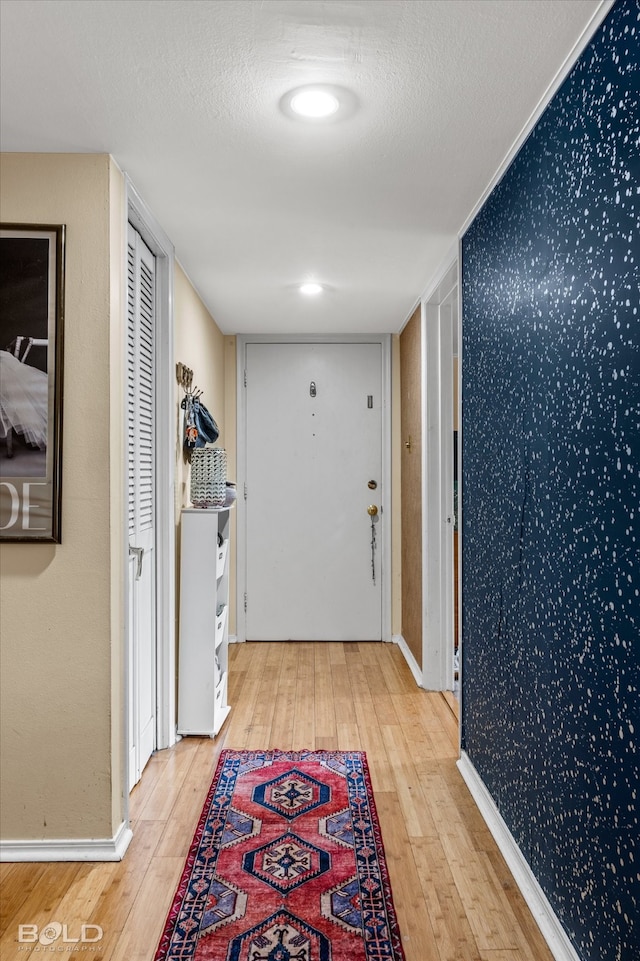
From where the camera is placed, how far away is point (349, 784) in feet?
9.22

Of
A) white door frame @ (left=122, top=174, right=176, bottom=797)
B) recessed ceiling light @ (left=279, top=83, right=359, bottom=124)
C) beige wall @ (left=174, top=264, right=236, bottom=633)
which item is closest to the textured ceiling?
recessed ceiling light @ (left=279, top=83, right=359, bottom=124)

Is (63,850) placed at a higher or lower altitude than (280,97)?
lower

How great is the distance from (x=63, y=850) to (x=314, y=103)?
242 cm

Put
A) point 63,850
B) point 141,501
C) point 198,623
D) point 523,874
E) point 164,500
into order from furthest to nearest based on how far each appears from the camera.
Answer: point 198,623 → point 164,500 → point 141,501 → point 63,850 → point 523,874

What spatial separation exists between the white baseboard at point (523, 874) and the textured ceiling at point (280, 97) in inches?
88.1

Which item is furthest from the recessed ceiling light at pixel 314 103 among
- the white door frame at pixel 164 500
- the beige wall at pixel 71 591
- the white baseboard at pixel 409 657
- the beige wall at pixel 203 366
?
the white baseboard at pixel 409 657

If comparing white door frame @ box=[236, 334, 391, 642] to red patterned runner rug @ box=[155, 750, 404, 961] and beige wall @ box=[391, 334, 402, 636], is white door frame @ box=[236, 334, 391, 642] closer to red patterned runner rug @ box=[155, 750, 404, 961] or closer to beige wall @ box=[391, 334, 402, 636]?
beige wall @ box=[391, 334, 402, 636]

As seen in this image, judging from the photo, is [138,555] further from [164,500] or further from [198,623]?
[198,623]

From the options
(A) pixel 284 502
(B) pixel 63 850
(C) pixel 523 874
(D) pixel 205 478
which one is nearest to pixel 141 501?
(D) pixel 205 478

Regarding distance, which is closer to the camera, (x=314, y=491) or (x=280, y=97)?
(x=280, y=97)

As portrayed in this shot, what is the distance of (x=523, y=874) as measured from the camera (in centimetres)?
209

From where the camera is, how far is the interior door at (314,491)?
518 cm

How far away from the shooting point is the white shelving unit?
327 cm

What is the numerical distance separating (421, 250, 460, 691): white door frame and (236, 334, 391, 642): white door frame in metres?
1.14
